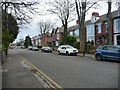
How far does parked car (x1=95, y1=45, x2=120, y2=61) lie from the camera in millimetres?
22866

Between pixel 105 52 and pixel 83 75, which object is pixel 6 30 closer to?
pixel 105 52

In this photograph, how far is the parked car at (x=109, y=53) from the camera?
75.0 feet

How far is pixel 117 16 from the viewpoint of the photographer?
48.5m

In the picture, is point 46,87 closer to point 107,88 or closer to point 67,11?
point 107,88

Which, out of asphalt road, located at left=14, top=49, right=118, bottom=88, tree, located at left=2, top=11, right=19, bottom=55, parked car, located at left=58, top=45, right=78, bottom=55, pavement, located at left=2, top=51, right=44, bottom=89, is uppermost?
tree, located at left=2, top=11, right=19, bottom=55

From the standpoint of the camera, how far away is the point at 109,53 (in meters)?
23.8

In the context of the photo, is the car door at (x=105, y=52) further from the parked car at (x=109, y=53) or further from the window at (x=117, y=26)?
the window at (x=117, y=26)

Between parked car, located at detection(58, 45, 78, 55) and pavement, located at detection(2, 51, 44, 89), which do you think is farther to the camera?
parked car, located at detection(58, 45, 78, 55)

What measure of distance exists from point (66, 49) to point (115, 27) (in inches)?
573

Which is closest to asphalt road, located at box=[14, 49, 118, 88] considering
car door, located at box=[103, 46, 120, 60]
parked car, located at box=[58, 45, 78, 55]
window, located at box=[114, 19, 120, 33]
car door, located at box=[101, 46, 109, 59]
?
car door, located at box=[103, 46, 120, 60]

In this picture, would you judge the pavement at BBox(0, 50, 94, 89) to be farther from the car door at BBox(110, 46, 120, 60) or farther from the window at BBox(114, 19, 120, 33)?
the window at BBox(114, 19, 120, 33)

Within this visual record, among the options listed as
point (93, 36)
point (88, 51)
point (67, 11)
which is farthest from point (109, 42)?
point (93, 36)

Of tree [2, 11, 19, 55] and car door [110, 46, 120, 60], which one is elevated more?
tree [2, 11, 19, 55]

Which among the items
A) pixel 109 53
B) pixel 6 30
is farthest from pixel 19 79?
pixel 6 30
